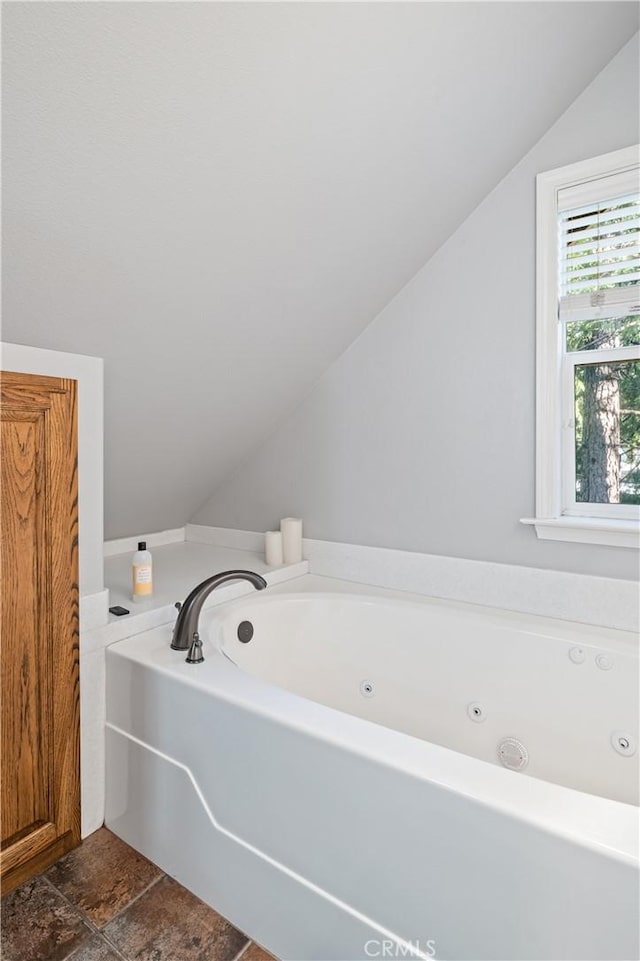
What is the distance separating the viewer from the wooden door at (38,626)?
4.50ft

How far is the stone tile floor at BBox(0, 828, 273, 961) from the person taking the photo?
1240 millimetres

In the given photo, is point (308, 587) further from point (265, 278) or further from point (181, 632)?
point (265, 278)

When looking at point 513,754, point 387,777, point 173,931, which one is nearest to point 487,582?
point 513,754

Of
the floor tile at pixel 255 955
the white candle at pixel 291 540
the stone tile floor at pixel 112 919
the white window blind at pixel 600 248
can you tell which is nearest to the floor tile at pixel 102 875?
the stone tile floor at pixel 112 919

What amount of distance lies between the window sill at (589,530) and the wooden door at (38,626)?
1.52 meters

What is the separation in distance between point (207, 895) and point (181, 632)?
0.67 meters

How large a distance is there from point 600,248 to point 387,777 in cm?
177

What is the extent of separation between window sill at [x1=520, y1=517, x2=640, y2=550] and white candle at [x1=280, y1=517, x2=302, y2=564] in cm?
100

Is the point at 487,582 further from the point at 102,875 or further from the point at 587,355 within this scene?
the point at 102,875

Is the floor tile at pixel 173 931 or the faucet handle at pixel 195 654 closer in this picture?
the floor tile at pixel 173 931

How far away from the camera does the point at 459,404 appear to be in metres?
2.03

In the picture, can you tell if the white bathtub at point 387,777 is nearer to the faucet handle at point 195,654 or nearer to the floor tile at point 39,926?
the faucet handle at point 195,654

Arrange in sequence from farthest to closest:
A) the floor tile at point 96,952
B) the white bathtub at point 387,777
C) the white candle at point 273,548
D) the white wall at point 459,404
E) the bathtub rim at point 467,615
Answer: the white candle at point 273,548, the white wall at point 459,404, the bathtub rim at point 467,615, the floor tile at point 96,952, the white bathtub at point 387,777

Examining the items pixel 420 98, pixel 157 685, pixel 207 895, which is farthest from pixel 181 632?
pixel 420 98
